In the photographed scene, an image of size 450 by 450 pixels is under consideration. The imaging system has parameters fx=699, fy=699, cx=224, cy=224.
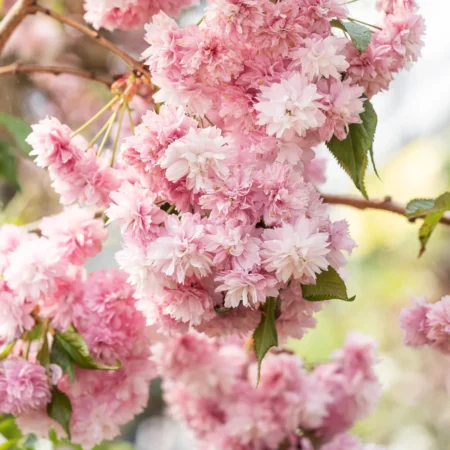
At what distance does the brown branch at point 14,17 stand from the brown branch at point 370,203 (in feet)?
1.30

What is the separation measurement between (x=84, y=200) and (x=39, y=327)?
140 mm

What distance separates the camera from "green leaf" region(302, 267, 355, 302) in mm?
533

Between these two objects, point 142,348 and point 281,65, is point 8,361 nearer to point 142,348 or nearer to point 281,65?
point 142,348

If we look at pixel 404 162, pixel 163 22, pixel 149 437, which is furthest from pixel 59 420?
pixel 404 162

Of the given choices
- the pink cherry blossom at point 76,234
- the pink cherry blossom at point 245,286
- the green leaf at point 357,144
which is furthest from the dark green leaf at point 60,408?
the green leaf at point 357,144

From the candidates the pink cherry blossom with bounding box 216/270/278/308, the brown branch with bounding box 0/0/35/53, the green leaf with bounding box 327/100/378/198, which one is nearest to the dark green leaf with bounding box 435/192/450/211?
the green leaf with bounding box 327/100/378/198

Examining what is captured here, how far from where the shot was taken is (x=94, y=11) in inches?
27.9

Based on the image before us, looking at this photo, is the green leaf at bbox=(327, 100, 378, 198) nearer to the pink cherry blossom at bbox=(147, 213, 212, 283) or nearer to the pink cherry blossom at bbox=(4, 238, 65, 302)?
the pink cherry blossom at bbox=(147, 213, 212, 283)

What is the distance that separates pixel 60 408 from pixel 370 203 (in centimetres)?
40

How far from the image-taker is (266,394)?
3.10 ft

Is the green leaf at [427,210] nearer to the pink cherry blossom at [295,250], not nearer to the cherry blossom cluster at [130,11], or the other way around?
the pink cherry blossom at [295,250]

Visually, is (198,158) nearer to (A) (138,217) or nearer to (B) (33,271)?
(A) (138,217)

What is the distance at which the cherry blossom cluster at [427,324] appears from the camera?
64 cm

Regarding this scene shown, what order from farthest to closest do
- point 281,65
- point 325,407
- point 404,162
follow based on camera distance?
point 404,162 < point 325,407 < point 281,65
